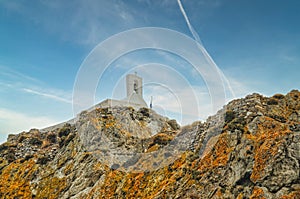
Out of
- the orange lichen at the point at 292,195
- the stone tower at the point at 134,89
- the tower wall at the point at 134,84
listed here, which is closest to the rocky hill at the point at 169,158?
the orange lichen at the point at 292,195

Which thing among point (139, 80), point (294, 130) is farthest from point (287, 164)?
point (139, 80)

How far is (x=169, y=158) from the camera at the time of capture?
21.0 meters

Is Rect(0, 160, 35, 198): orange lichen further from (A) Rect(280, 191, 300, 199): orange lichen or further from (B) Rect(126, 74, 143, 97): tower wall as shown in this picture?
(A) Rect(280, 191, 300, 199): orange lichen

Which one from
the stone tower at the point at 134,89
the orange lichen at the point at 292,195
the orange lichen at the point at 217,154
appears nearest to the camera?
the orange lichen at the point at 292,195

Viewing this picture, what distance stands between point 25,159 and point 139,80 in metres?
21.2

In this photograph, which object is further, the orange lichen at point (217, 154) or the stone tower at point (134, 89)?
the stone tower at point (134, 89)

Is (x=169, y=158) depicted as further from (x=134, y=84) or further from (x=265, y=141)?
(x=134, y=84)

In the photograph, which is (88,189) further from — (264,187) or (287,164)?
(287,164)

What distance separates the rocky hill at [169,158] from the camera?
15.1m

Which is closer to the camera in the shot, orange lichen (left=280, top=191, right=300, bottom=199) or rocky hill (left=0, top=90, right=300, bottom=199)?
orange lichen (left=280, top=191, right=300, bottom=199)

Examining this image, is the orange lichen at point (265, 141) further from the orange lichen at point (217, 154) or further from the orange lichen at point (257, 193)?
the orange lichen at point (217, 154)

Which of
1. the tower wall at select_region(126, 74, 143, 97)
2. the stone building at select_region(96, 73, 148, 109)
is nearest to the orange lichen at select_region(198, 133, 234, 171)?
the stone building at select_region(96, 73, 148, 109)


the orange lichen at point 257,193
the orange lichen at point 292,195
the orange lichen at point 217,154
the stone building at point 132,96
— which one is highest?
the stone building at point 132,96

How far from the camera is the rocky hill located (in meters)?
15.1
